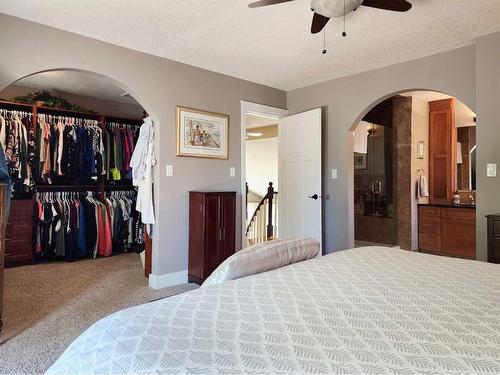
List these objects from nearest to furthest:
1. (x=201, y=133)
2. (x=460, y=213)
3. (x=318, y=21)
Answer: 1. (x=318, y=21)
2. (x=201, y=133)
3. (x=460, y=213)

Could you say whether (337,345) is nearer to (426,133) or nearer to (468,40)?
(468,40)

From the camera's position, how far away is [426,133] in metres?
5.38

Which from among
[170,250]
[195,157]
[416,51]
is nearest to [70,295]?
[170,250]

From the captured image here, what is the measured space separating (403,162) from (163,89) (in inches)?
149

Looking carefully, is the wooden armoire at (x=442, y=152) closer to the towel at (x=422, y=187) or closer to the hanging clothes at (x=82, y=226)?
the towel at (x=422, y=187)

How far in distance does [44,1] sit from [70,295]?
245 cm

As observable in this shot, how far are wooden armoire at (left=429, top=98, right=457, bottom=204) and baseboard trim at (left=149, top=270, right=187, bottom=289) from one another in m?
4.10

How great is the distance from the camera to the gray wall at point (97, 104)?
4.67 meters

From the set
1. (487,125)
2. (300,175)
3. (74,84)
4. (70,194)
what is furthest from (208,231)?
(74,84)

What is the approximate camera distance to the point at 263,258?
1.48 meters

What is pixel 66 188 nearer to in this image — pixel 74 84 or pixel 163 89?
pixel 74 84

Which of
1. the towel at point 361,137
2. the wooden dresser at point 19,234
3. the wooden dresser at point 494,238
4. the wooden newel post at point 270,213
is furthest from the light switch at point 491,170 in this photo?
the wooden dresser at point 19,234

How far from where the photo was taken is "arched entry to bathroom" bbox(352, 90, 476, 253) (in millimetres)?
5137

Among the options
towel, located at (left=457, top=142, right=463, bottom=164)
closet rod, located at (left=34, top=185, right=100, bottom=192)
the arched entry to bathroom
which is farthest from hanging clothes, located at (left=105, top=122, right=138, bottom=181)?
towel, located at (left=457, top=142, right=463, bottom=164)
